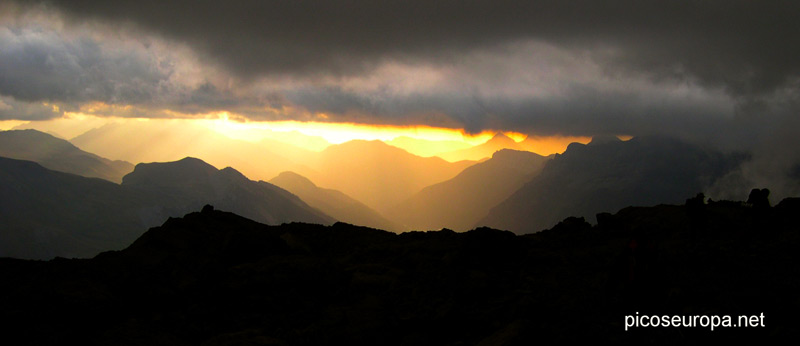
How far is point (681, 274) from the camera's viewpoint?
2117cm

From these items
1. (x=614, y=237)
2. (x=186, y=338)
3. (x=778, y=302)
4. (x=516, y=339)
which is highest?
(x=614, y=237)

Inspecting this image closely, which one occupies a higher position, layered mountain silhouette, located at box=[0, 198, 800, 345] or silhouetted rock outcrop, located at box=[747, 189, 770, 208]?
silhouetted rock outcrop, located at box=[747, 189, 770, 208]

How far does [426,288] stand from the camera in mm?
22062

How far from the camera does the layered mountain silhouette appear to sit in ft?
56.0

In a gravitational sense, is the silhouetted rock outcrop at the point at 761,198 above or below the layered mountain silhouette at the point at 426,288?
above

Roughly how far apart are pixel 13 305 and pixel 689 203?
34.6 metres

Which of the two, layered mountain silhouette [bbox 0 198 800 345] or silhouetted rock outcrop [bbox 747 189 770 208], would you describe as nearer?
layered mountain silhouette [bbox 0 198 800 345]

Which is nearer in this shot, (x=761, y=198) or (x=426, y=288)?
(x=426, y=288)

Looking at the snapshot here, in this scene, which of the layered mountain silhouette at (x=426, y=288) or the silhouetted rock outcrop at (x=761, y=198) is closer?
the layered mountain silhouette at (x=426, y=288)

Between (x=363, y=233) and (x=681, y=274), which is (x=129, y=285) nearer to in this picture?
(x=363, y=233)

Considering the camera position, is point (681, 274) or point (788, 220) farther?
point (788, 220)

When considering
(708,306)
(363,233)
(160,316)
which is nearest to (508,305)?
(708,306)

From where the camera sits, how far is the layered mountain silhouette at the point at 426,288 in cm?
1708

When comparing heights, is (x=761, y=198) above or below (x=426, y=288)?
above
